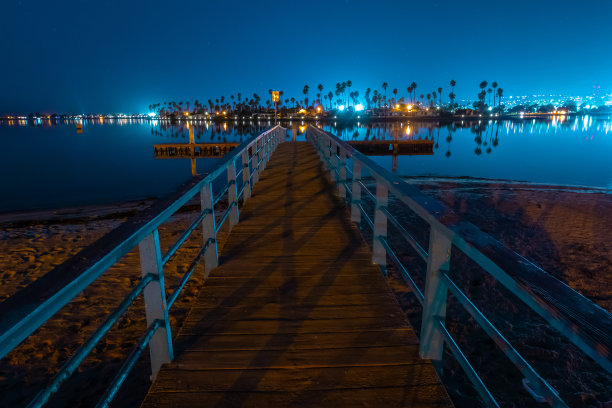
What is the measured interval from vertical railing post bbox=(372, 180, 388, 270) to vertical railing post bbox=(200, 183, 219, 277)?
5.33ft

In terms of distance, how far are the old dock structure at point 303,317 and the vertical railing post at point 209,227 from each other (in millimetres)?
14

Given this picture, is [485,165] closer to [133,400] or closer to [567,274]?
[567,274]

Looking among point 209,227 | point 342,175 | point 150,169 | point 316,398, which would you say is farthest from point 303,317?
point 150,169

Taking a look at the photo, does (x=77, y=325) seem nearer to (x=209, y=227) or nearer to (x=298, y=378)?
(x=209, y=227)

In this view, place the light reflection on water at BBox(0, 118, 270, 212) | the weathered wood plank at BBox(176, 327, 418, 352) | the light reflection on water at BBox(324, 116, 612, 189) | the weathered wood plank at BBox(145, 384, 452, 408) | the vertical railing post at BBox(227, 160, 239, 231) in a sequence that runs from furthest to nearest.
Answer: the light reflection on water at BBox(324, 116, 612, 189), the light reflection on water at BBox(0, 118, 270, 212), the vertical railing post at BBox(227, 160, 239, 231), the weathered wood plank at BBox(176, 327, 418, 352), the weathered wood plank at BBox(145, 384, 452, 408)

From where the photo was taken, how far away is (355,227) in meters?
5.31

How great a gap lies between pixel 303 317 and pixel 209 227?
1.33 m

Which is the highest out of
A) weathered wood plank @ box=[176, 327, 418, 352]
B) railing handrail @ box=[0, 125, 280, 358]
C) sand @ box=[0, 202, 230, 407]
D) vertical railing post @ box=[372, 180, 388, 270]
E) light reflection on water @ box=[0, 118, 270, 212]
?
railing handrail @ box=[0, 125, 280, 358]

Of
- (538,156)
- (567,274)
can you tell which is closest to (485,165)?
(538,156)

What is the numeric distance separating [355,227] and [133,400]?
139 inches

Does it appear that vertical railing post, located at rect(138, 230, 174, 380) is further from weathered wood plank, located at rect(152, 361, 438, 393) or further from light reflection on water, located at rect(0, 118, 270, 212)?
light reflection on water, located at rect(0, 118, 270, 212)

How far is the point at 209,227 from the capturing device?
361cm

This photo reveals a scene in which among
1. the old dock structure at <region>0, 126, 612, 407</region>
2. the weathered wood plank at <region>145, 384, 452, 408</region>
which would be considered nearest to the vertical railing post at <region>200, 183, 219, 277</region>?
the old dock structure at <region>0, 126, 612, 407</region>

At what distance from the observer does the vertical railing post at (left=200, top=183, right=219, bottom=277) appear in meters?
3.48
